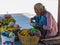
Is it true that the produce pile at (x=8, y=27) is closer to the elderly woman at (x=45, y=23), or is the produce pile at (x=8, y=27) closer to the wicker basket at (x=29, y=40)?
the wicker basket at (x=29, y=40)

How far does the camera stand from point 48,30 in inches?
78.5

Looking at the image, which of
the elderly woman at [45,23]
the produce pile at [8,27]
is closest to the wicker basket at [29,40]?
the produce pile at [8,27]

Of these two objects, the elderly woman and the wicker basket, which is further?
the elderly woman

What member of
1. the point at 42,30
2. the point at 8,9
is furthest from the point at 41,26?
the point at 8,9

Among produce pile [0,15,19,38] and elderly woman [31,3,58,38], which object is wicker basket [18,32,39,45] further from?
elderly woman [31,3,58,38]

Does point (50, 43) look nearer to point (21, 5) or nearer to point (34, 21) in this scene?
point (34, 21)

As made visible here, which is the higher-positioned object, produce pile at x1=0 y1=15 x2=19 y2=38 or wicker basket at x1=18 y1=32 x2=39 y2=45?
produce pile at x1=0 y1=15 x2=19 y2=38

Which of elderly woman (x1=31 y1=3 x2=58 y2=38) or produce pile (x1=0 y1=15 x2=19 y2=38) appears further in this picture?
elderly woman (x1=31 y1=3 x2=58 y2=38)

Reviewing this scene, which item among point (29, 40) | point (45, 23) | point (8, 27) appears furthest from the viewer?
point (45, 23)

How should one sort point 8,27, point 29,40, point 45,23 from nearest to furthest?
point 29,40 → point 8,27 → point 45,23

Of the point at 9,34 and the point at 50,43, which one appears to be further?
the point at 50,43

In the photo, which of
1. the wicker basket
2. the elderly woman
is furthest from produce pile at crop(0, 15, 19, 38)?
the elderly woman

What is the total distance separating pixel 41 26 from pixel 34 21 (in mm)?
260

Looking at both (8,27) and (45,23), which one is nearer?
(8,27)
